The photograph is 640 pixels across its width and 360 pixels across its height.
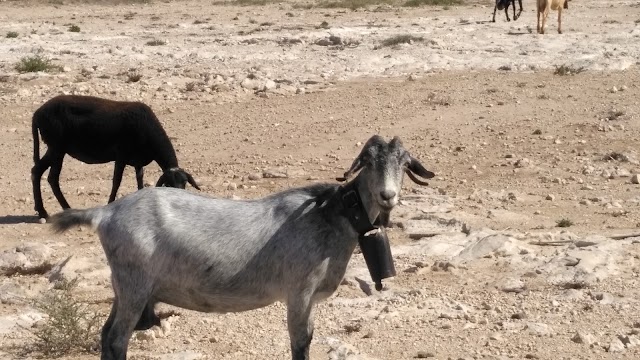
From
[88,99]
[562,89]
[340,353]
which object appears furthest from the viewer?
[562,89]

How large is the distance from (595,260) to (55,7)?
2944cm

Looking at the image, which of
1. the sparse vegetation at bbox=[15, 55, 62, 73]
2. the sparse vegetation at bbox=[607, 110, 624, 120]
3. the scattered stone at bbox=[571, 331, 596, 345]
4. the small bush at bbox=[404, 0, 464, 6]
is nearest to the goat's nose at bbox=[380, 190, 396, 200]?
the scattered stone at bbox=[571, 331, 596, 345]

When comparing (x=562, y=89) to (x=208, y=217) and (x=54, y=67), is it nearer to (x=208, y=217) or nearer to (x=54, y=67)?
(x=54, y=67)

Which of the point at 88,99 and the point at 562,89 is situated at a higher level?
the point at 88,99

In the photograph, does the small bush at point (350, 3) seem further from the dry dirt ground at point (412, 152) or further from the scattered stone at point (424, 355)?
the scattered stone at point (424, 355)

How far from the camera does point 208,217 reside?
664 centimetres

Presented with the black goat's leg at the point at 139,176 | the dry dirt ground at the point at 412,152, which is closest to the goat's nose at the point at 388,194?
the dry dirt ground at the point at 412,152

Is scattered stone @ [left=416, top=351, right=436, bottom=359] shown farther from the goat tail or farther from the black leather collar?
the goat tail

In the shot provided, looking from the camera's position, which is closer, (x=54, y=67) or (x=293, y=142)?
(x=293, y=142)

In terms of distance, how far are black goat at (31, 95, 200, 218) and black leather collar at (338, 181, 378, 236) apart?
17.8 feet

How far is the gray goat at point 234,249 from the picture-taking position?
6.52m

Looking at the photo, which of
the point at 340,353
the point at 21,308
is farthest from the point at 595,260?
the point at 21,308

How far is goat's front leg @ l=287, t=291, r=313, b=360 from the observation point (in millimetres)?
6539

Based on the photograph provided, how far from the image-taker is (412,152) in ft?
50.2
